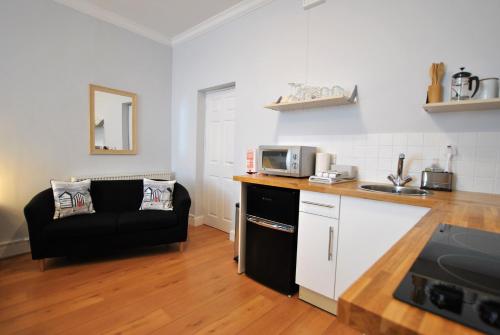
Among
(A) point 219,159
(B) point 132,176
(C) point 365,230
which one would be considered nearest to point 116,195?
(B) point 132,176

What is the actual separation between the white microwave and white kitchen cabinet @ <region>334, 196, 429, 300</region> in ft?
1.99

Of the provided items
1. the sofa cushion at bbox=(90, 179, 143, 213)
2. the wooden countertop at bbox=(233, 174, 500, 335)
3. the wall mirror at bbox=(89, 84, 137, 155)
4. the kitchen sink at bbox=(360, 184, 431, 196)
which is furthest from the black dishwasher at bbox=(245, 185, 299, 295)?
the wall mirror at bbox=(89, 84, 137, 155)

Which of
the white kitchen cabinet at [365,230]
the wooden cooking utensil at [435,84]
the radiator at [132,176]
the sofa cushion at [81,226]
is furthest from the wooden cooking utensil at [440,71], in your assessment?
the radiator at [132,176]

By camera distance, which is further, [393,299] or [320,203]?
[320,203]

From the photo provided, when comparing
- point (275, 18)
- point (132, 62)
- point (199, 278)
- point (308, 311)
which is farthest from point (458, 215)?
point (132, 62)

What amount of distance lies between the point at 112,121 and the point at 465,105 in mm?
3723

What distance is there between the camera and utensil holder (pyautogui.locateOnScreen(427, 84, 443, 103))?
182 centimetres

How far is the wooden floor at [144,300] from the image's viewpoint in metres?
1.71

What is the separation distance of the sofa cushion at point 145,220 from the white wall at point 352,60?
3.34ft

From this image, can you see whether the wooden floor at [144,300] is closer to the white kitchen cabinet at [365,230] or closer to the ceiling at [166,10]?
the white kitchen cabinet at [365,230]

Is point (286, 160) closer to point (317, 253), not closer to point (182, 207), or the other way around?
point (317, 253)

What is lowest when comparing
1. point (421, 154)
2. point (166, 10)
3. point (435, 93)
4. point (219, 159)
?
point (219, 159)

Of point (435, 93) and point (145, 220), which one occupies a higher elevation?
point (435, 93)

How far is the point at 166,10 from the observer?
321 centimetres
